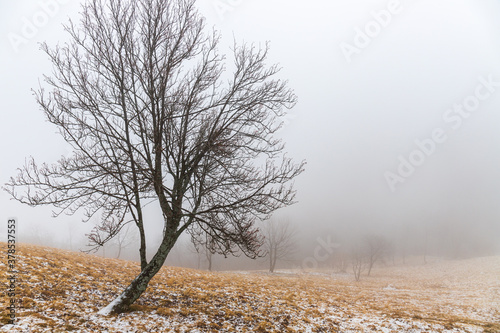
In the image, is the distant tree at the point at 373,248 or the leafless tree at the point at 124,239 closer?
the leafless tree at the point at 124,239

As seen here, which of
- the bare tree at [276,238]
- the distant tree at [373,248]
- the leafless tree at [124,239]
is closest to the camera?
the bare tree at [276,238]

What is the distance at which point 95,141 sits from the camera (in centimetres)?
742

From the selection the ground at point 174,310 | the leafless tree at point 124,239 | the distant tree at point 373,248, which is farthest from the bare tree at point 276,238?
the ground at point 174,310

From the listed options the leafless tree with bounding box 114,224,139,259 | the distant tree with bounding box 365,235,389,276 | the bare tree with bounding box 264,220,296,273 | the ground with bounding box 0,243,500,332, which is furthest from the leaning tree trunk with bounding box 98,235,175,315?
the distant tree with bounding box 365,235,389,276

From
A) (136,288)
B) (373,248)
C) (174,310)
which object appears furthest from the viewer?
(373,248)

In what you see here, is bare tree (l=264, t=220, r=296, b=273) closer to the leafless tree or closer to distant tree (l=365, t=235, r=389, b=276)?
distant tree (l=365, t=235, r=389, b=276)

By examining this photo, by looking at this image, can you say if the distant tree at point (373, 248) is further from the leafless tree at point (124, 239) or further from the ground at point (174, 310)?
the leafless tree at point (124, 239)

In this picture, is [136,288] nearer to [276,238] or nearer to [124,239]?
[276,238]

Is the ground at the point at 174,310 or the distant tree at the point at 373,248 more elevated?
the ground at the point at 174,310

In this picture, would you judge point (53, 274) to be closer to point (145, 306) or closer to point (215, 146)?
point (145, 306)

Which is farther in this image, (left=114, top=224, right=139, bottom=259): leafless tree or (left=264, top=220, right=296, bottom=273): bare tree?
(left=114, top=224, right=139, bottom=259): leafless tree

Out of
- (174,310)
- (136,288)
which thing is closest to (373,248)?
(174,310)

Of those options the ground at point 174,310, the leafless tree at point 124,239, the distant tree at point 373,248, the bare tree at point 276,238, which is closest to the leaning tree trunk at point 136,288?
the ground at point 174,310

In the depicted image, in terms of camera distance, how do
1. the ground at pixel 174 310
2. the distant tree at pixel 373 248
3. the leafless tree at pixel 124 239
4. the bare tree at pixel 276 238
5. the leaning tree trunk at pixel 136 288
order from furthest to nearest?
the distant tree at pixel 373 248 < the leafless tree at pixel 124 239 < the bare tree at pixel 276 238 < the leaning tree trunk at pixel 136 288 < the ground at pixel 174 310
